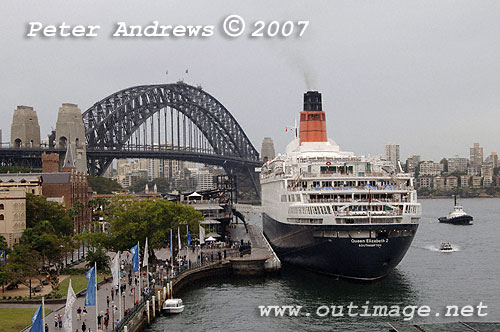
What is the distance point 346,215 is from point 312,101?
1036 inches

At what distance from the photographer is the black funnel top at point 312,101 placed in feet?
246

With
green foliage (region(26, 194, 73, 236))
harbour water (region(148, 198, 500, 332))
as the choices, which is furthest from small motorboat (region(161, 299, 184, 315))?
green foliage (region(26, 194, 73, 236))

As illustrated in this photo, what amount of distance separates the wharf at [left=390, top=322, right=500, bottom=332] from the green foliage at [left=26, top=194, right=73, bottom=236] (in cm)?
3776

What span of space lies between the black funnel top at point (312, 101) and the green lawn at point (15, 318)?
137 feet

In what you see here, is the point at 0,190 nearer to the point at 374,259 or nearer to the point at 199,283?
the point at 199,283

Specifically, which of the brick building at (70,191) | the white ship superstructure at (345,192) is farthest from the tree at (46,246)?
the brick building at (70,191)

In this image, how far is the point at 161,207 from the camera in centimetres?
6212

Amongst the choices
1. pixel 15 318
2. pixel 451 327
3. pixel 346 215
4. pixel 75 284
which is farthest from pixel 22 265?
pixel 451 327

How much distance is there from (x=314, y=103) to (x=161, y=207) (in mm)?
22730

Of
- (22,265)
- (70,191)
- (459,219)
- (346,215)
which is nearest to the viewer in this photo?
(22,265)

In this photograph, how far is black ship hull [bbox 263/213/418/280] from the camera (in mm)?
50625

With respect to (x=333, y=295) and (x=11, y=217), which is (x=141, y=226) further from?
(x=333, y=295)

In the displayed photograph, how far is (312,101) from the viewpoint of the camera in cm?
7500

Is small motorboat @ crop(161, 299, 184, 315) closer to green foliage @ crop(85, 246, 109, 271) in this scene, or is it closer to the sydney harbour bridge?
green foliage @ crop(85, 246, 109, 271)
